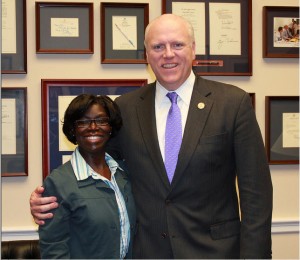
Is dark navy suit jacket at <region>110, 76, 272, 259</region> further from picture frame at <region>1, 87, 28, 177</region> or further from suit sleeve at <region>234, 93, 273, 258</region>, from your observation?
picture frame at <region>1, 87, 28, 177</region>

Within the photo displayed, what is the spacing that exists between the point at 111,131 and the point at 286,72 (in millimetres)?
1494

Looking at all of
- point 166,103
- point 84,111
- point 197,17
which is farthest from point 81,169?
point 197,17

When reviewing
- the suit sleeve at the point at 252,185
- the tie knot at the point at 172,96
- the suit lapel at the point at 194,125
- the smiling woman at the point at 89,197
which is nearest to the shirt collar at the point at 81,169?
the smiling woman at the point at 89,197

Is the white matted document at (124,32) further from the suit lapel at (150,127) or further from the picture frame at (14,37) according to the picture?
the suit lapel at (150,127)

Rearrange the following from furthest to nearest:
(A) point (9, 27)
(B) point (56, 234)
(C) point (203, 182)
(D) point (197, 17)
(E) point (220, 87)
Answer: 1. (D) point (197, 17)
2. (A) point (9, 27)
3. (E) point (220, 87)
4. (C) point (203, 182)
5. (B) point (56, 234)

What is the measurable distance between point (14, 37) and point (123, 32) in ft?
2.00

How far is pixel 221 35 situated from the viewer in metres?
2.69

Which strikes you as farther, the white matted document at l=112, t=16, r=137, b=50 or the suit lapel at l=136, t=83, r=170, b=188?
the white matted document at l=112, t=16, r=137, b=50

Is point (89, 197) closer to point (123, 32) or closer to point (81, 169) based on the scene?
point (81, 169)

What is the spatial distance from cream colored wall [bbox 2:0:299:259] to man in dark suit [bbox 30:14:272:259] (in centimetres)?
89

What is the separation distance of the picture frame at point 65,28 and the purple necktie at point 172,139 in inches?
38.4

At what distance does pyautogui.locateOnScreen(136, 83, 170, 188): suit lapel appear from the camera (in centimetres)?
169

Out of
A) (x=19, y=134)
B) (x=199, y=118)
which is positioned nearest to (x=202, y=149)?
(x=199, y=118)

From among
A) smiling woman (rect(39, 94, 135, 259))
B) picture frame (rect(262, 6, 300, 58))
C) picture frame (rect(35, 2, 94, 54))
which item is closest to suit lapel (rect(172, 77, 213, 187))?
smiling woman (rect(39, 94, 135, 259))
